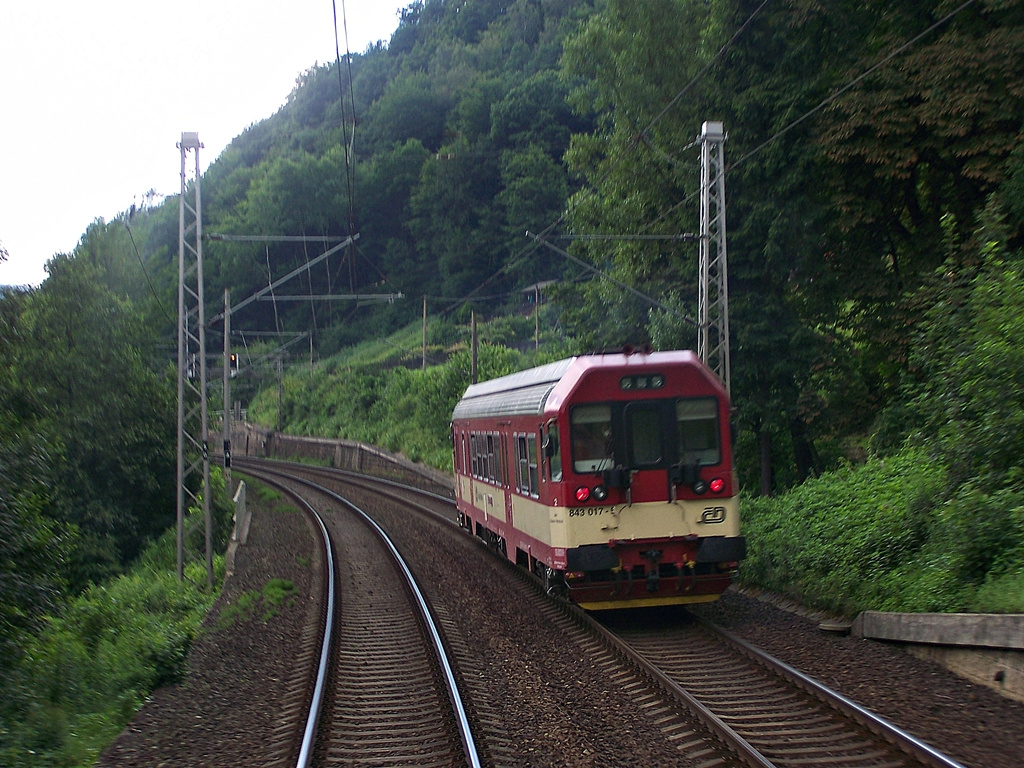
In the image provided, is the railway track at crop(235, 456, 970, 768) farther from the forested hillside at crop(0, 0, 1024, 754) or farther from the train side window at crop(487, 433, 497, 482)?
the train side window at crop(487, 433, 497, 482)

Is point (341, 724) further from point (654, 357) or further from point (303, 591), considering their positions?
point (303, 591)

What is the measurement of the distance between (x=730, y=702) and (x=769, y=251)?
14.3m

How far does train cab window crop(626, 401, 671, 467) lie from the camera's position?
1109 cm

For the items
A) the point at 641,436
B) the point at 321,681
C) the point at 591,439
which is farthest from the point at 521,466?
the point at 321,681

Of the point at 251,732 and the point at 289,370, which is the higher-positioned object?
the point at 289,370

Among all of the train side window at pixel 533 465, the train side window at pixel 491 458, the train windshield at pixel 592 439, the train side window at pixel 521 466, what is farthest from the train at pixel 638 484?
the train side window at pixel 491 458

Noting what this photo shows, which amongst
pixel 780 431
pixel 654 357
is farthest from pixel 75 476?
pixel 654 357

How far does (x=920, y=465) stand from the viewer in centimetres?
1318

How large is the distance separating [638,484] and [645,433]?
1.96 ft

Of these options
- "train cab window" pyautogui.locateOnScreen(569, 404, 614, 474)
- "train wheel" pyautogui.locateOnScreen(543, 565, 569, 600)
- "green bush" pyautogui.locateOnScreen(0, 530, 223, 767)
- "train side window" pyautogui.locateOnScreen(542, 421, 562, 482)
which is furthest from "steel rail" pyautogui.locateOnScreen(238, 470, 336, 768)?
"train cab window" pyautogui.locateOnScreen(569, 404, 614, 474)

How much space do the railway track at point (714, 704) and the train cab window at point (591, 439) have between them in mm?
1851

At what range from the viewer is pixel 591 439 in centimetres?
1114

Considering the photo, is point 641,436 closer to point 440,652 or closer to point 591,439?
point 591,439

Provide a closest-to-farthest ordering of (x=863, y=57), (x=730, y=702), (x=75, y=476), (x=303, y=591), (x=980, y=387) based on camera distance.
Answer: (x=730, y=702) → (x=980, y=387) → (x=303, y=591) → (x=863, y=57) → (x=75, y=476)
